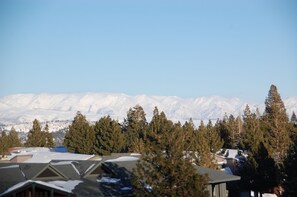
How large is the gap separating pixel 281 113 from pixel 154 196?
4823 cm

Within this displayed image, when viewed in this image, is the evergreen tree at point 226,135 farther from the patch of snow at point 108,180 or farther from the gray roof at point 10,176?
the gray roof at point 10,176

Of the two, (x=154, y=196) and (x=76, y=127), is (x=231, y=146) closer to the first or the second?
(x=76, y=127)

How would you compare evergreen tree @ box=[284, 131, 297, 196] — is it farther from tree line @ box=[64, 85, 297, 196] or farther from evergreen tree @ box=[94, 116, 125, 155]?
evergreen tree @ box=[94, 116, 125, 155]

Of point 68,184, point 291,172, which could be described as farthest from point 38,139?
point 68,184

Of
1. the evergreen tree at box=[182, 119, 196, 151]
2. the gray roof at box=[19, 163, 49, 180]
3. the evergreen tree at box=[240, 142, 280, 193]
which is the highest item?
the evergreen tree at box=[182, 119, 196, 151]

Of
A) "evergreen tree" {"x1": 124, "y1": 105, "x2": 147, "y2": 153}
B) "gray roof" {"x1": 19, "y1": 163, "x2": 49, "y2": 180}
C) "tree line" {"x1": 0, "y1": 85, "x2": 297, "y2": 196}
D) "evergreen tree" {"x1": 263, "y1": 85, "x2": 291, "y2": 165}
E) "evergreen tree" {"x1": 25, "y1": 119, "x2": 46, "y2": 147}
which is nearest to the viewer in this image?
"tree line" {"x1": 0, "y1": 85, "x2": 297, "y2": 196}

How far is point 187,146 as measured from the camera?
27.7 metres

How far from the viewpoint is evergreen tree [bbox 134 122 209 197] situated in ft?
82.9

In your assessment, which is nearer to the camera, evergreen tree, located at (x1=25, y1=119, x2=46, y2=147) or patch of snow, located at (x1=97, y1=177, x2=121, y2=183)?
patch of snow, located at (x1=97, y1=177, x2=121, y2=183)

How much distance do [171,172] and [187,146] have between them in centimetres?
259

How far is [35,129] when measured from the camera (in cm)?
9706

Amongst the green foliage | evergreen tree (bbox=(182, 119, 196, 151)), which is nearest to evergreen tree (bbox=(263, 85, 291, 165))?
evergreen tree (bbox=(182, 119, 196, 151))

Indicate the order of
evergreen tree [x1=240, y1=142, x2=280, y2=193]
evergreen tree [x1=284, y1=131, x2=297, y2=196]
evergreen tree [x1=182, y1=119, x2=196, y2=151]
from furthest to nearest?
evergreen tree [x1=240, y1=142, x2=280, y2=193] → evergreen tree [x1=284, y1=131, x2=297, y2=196] → evergreen tree [x1=182, y1=119, x2=196, y2=151]

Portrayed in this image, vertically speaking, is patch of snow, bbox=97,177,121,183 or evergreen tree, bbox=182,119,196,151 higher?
evergreen tree, bbox=182,119,196,151
